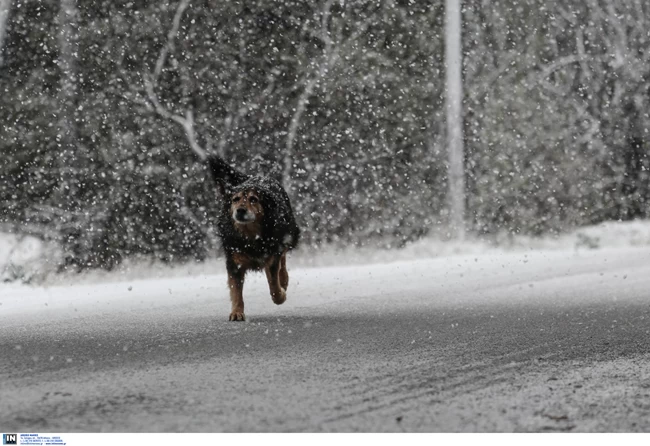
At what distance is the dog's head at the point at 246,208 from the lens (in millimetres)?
5172

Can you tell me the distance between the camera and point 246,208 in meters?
5.19

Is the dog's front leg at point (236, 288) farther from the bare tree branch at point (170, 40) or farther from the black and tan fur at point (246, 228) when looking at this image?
the bare tree branch at point (170, 40)

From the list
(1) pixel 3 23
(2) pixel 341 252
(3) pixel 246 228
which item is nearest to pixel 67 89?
(1) pixel 3 23

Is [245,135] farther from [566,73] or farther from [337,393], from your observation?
[337,393]

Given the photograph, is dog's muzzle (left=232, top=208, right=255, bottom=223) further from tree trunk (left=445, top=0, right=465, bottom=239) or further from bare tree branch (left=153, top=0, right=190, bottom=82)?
tree trunk (left=445, top=0, right=465, bottom=239)

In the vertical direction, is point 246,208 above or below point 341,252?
above

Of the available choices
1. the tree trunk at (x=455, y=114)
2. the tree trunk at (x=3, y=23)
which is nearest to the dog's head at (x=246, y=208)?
the tree trunk at (x=3, y=23)

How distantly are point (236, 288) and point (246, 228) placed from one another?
15.7 inches

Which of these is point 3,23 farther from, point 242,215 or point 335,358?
point 335,358

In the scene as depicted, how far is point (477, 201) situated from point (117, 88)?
17.2ft

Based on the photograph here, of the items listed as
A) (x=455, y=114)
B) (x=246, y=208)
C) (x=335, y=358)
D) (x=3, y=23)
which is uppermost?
(x=3, y=23)

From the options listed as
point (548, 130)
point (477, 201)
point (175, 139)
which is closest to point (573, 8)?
point (548, 130)

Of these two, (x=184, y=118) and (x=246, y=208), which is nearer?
(x=246, y=208)
